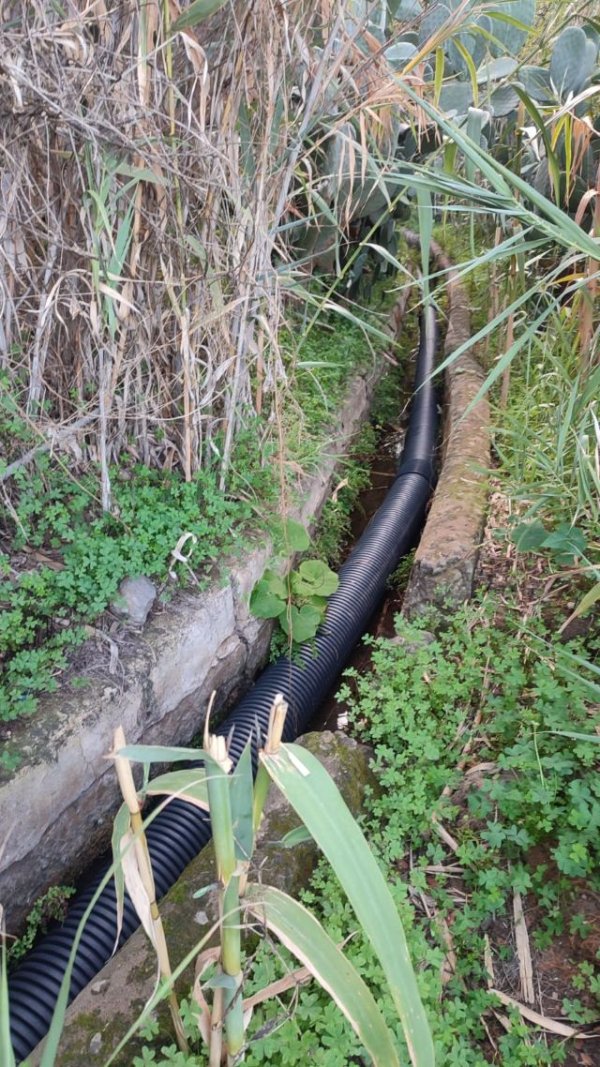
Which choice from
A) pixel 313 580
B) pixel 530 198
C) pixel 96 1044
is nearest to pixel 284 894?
pixel 96 1044

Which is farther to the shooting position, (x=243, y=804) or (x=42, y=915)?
(x=42, y=915)

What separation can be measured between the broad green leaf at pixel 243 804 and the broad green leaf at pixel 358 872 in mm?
81

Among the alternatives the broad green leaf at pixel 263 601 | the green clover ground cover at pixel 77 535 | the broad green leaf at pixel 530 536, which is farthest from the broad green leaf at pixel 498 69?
the broad green leaf at pixel 263 601

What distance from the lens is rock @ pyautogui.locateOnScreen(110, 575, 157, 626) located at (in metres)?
1.87

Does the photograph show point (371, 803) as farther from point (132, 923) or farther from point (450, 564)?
point (450, 564)

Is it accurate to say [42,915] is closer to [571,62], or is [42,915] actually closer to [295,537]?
[295,537]

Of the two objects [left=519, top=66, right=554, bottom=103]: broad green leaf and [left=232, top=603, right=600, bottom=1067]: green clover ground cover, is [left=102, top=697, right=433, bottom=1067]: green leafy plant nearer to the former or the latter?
[left=232, top=603, right=600, bottom=1067]: green clover ground cover

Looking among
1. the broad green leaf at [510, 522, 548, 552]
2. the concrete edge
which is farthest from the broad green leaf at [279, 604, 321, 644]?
the broad green leaf at [510, 522, 548, 552]

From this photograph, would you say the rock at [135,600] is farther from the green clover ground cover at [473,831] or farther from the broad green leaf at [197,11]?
the broad green leaf at [197,11]

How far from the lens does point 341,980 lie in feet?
2.24

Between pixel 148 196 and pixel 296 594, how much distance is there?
4.52ft

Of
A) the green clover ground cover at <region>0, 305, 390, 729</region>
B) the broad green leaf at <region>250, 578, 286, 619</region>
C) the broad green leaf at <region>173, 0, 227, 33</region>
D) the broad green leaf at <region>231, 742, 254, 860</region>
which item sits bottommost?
the broad green leaf at <region>250, 578, 286, 619</region>

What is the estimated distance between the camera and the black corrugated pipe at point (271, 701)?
1439mm

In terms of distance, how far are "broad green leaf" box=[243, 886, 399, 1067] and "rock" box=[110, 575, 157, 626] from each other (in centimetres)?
126
